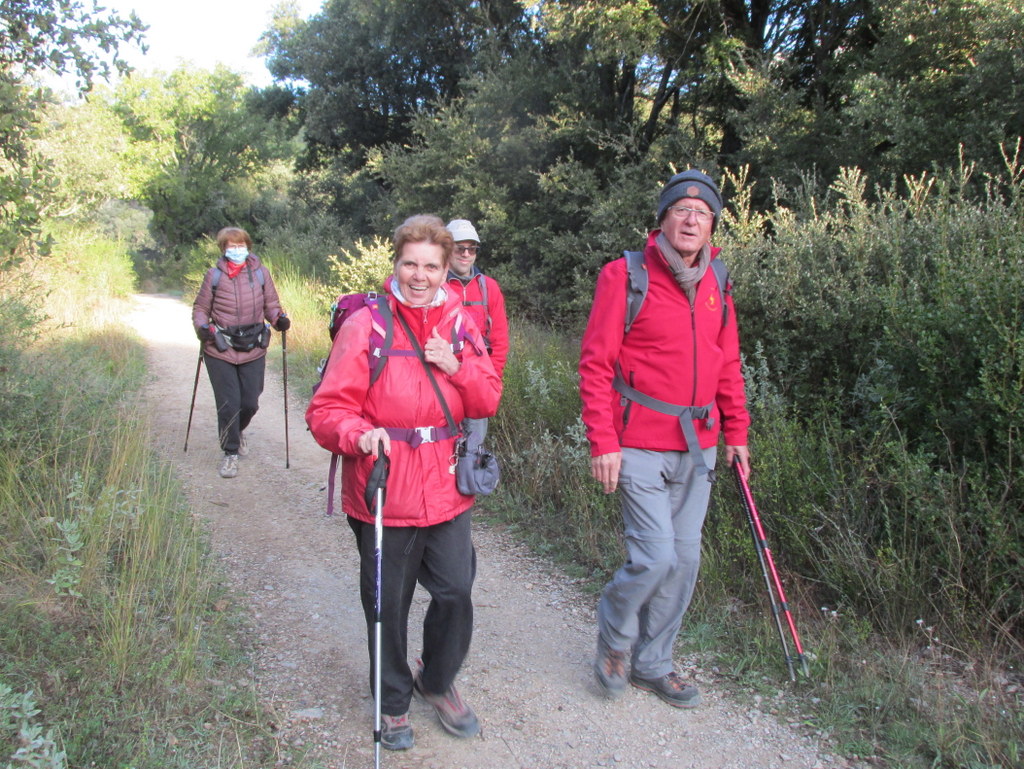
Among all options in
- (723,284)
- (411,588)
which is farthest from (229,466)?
(723,284)

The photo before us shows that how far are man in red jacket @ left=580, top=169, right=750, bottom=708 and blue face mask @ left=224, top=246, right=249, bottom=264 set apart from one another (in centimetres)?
455

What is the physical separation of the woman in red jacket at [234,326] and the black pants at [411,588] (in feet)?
14.0

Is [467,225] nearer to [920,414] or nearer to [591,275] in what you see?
[920,414]

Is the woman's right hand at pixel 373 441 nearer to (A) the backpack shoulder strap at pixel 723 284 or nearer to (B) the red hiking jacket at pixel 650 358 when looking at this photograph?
(B) the red hiking jacket at pixel 650 358

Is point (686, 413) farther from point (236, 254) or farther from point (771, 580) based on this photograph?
point (236, 254)

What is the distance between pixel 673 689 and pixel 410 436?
66.1 inches

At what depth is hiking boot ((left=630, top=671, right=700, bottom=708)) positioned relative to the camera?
3.37 m

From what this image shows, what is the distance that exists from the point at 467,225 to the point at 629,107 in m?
7.61

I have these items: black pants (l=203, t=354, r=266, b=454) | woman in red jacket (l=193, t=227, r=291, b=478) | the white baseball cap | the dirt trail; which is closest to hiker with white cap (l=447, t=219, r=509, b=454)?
the white baseball cap

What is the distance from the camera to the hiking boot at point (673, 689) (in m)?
3.37

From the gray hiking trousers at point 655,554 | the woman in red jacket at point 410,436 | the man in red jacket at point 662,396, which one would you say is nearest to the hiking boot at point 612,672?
the gray hiking trousers at point 655,554

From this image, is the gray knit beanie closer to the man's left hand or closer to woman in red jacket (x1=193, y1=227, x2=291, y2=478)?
the man's left hand

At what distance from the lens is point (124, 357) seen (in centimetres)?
1118

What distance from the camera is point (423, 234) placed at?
288 cm
